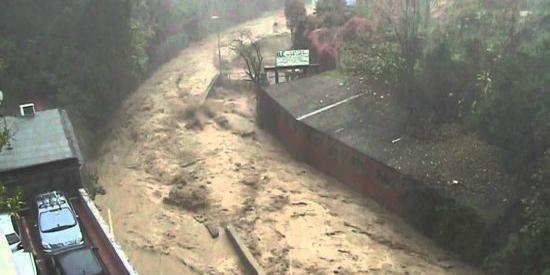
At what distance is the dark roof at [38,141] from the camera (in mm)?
14240

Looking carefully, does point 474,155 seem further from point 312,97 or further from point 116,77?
point 116,77

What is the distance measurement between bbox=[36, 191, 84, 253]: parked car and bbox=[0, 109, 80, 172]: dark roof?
105 cm

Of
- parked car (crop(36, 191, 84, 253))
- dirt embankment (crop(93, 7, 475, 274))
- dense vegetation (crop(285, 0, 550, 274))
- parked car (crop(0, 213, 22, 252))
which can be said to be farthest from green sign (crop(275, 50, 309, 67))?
parked car (crop(0, 213, 22, 252))

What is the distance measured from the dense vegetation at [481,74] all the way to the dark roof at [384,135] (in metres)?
0.43

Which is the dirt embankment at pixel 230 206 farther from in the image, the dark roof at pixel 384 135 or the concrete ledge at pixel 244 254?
the dark roof at pixel 384 135

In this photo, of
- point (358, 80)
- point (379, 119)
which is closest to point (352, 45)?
point (358, 80)

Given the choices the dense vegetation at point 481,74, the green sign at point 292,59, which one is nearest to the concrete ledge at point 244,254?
the dense vegetation at point 481,74

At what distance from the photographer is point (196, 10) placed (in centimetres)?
4534

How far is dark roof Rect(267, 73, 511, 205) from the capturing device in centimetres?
1656

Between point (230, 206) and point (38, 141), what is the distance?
6530 millimetres

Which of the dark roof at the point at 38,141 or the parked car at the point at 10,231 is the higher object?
the dark roof at the point at 38,141

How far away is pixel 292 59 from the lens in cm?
2770

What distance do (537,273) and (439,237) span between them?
3415mm

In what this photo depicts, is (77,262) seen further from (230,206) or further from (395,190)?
(395,190)
